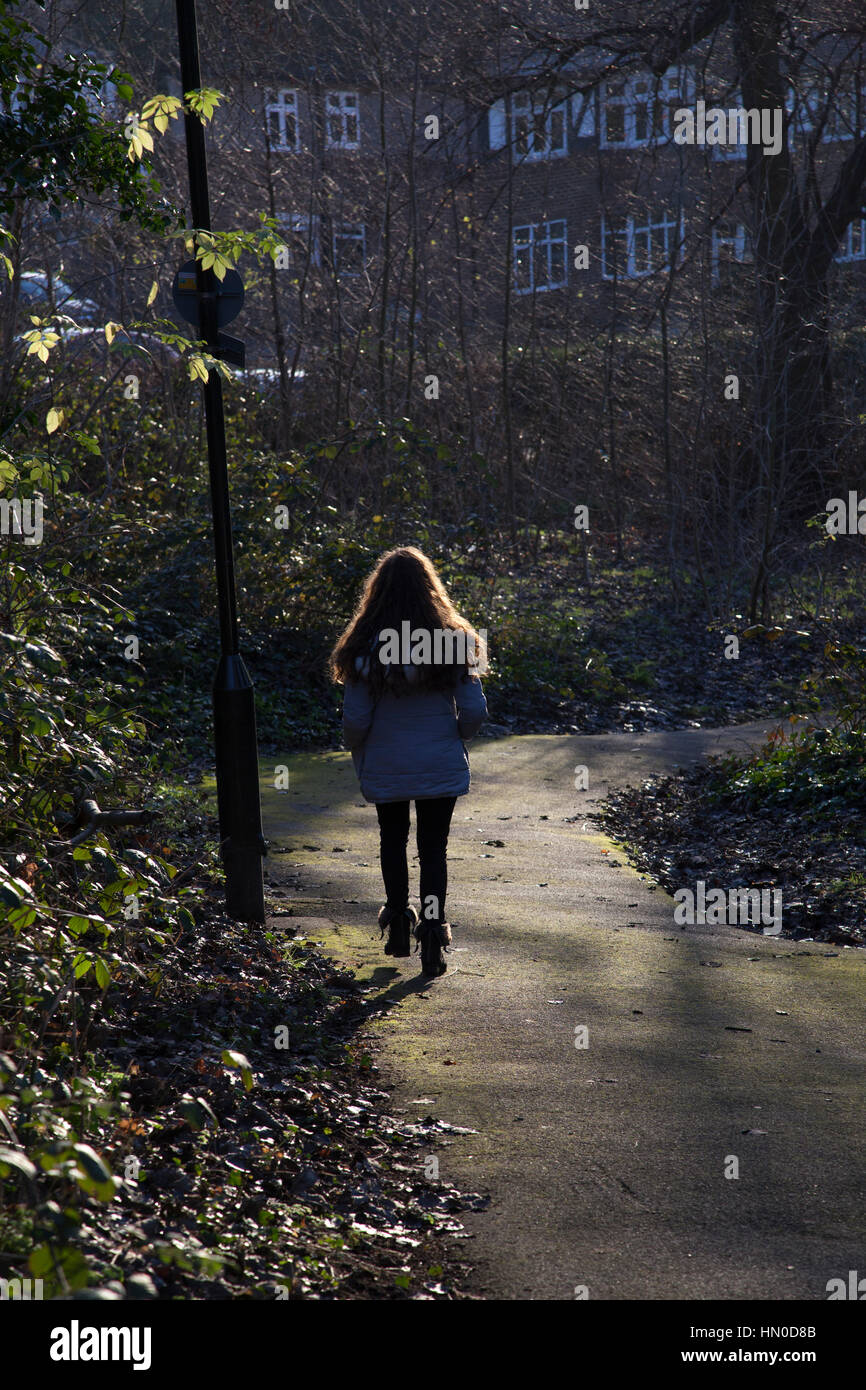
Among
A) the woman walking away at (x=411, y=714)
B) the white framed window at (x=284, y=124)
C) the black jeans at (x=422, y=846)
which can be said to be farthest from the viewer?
the white framed window at (x=284, y=124)

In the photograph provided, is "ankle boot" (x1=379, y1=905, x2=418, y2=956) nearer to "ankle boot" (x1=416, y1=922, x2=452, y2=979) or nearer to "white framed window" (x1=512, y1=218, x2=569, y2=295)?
"ankle boot" (x1=416, y1=922, x2=452, y2=979)

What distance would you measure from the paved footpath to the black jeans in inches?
15.2

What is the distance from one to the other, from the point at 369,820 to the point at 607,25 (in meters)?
13.5

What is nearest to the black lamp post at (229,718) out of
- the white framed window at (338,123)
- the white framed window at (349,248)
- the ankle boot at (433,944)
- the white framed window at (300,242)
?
the ankle boot at (433,944)

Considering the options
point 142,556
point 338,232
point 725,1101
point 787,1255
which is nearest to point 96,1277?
point 787,1255

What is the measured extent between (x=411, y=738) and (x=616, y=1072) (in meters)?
1.86

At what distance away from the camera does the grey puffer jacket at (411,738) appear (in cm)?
598

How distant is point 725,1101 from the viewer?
14.9 feet

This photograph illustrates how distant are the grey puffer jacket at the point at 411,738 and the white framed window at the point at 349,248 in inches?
519

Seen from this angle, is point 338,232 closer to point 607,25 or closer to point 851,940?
point 607,25

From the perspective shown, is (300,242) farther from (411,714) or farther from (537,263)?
(411,714)

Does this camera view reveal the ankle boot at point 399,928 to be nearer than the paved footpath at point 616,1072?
No

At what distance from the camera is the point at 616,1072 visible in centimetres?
480

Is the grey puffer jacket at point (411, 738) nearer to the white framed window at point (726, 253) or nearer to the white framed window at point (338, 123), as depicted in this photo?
the white framed window at point (726, 253)
